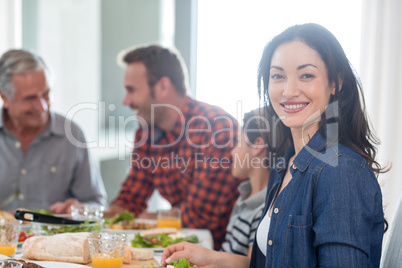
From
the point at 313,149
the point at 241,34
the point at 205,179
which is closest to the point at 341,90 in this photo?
the point at 313,149

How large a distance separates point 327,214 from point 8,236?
1.00 m

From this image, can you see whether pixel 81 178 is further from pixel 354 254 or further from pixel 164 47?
pixel 354 254

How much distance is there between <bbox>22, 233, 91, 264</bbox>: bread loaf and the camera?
149 cm

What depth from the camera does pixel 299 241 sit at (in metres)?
1.33

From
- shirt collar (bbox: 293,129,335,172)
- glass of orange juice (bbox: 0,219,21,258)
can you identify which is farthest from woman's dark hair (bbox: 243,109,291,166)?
glass of orange juice (bbox: 0,219,21,258)

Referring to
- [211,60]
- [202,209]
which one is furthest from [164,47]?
[202,209]

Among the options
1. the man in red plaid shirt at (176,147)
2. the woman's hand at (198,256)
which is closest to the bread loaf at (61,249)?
the woman's hand at (198,256)

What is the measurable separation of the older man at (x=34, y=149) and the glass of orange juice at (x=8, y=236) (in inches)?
42.0

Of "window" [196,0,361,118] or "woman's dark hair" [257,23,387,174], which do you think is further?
"window" [196,0,361,118]

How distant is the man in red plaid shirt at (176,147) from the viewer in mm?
2566

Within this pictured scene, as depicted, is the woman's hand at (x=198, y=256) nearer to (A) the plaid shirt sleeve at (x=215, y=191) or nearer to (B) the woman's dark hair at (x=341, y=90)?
(B) the woman's dark hair at (x=341, y=90)

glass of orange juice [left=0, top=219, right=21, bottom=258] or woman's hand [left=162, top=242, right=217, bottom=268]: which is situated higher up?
glass of orange juice [left=0, top=219, right=21, bottom=258]

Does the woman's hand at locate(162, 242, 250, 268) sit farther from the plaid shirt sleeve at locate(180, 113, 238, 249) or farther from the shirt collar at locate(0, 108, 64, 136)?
the shirt collar at locate(0, 108, 64, 136)

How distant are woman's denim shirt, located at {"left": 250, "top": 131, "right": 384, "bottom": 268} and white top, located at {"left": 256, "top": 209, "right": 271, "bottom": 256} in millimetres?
99
